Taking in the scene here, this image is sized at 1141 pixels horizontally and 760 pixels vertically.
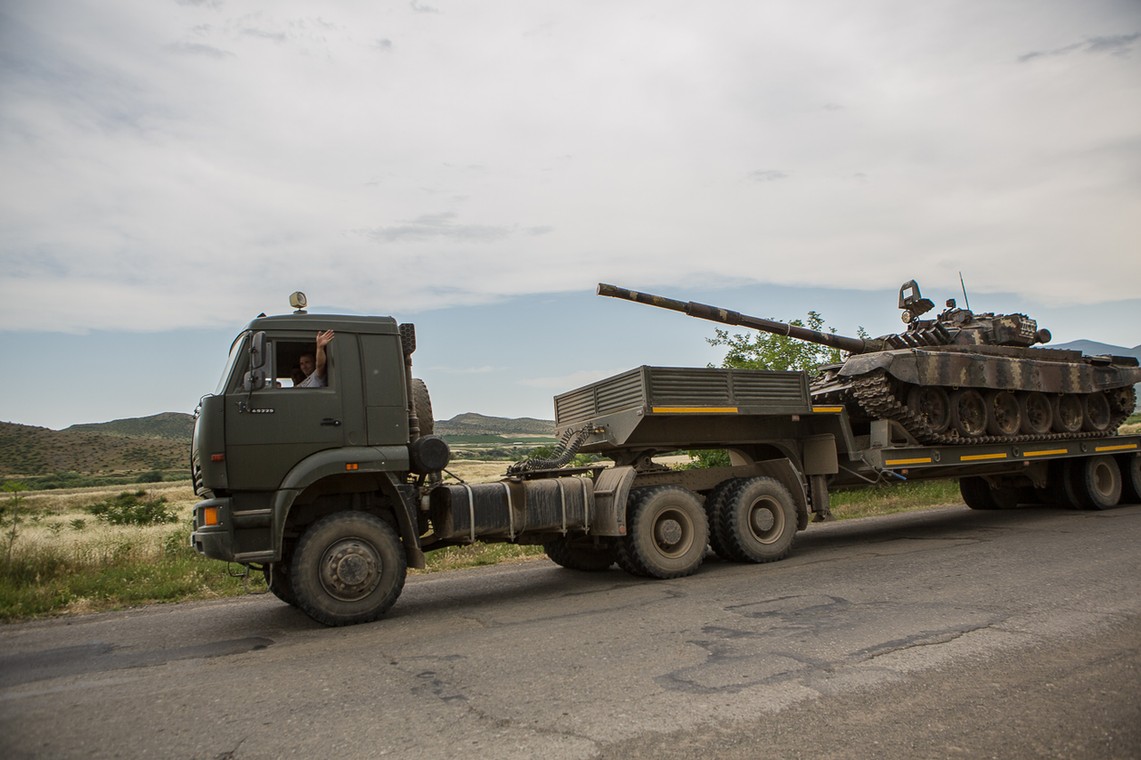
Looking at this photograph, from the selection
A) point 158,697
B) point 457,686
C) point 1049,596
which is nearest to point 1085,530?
point 1049,596

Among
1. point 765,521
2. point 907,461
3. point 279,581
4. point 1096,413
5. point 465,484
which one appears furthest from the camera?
point 1096,413

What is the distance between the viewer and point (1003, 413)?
13289 mm

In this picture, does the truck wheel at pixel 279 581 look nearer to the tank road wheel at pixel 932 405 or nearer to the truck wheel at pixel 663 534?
the truck wheel at pixel 663 534

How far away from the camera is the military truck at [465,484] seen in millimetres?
7258

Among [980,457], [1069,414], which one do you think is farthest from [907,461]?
[1069,414]

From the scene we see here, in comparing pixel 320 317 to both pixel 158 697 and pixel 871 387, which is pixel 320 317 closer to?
pixel 158 697

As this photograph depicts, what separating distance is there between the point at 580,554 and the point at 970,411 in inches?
264

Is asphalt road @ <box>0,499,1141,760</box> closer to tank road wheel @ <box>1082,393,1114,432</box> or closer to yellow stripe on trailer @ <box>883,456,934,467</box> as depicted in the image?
yellow stripe on trailer @ <box>883,456,934,467</box>

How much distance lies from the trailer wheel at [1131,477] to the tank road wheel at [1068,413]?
1.30 metres

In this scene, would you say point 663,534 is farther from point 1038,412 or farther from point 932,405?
point 1038,412

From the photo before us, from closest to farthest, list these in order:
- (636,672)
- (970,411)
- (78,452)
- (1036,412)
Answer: (636,672), (970,411), (1036,412), (78,452)

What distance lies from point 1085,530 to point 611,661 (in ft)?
28.5

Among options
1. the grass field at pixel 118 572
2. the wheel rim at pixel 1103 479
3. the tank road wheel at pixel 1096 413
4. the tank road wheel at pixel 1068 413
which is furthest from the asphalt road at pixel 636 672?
the tank road wheel at pixel 1096 413

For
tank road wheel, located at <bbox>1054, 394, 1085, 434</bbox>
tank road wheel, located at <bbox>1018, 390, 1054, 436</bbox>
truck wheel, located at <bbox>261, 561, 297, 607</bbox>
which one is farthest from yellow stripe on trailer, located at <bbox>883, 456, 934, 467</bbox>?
truck wheel, located at <bbox>261, 561, 297, 607</bbox>
